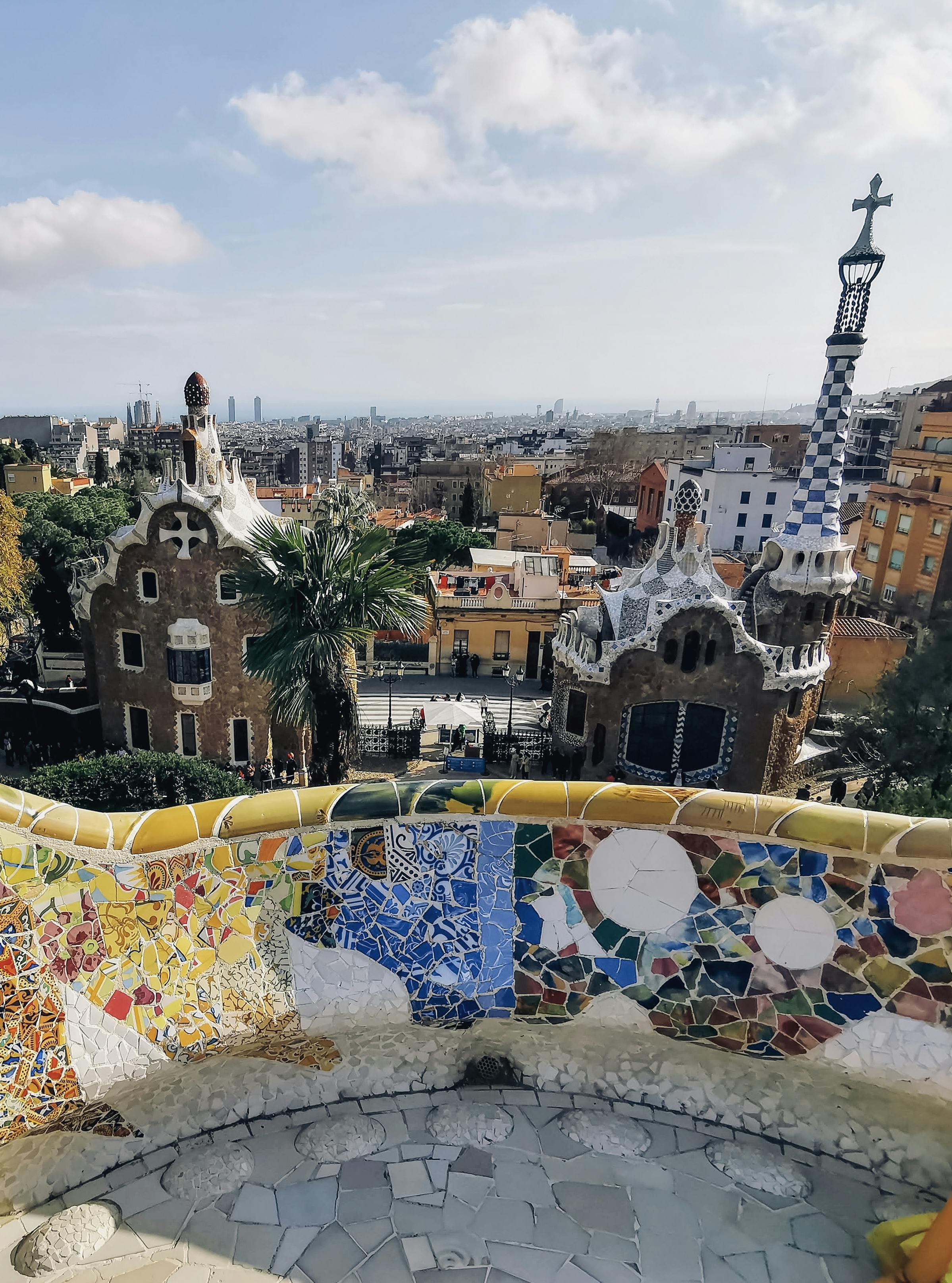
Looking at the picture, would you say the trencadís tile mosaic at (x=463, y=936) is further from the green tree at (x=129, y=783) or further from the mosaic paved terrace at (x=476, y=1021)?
the green tree at (x=129, y=783)

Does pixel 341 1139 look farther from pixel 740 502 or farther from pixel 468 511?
pixel 468 511

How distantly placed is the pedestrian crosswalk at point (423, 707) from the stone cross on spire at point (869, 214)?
59.4 feet

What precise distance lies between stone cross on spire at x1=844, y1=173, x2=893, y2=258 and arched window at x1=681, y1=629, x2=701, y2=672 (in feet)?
37.2

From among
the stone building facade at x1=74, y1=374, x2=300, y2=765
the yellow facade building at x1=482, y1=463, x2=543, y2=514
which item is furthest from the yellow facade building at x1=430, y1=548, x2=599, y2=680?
the yellow facade building at x1=482, y1=463, x2=543, y2=514

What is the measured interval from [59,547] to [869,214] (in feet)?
129

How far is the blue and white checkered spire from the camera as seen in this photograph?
2080 centimetres

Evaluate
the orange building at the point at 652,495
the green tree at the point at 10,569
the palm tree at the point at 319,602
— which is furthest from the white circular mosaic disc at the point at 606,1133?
the orange building at the point at 652,495

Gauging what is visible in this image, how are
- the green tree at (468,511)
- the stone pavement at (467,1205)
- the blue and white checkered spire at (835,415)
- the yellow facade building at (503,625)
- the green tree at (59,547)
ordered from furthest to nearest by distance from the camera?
the green tree at (468,511) < the green tree at (59,547) < the yellow facade building at (503,625) < the blue and white checkered spire at (835,415) < the stone pavement at (467,1205)

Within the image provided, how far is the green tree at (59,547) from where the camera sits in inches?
1559

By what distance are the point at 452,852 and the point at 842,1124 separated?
429cm

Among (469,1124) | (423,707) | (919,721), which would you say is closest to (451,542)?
(423,707)

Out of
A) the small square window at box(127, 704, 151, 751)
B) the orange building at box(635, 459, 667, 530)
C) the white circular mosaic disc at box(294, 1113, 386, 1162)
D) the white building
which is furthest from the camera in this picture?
the orange building at box(635, 459, 667, 530)

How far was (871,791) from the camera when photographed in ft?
66.8

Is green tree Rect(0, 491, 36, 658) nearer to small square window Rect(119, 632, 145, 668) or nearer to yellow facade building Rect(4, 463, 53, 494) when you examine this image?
small square window Rect(119, 632, 145, 668)
